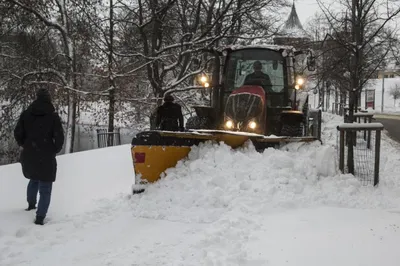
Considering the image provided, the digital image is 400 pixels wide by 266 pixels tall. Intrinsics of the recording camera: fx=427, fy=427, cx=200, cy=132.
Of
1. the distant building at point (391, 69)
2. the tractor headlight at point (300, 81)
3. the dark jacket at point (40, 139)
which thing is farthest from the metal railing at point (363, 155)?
the dark jacket at point (40, 139)

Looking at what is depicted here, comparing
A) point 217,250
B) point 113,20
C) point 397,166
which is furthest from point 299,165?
point 113,20

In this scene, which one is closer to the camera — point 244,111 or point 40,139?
point 40,139

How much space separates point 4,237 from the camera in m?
4.78

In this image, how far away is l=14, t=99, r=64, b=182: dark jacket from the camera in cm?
550

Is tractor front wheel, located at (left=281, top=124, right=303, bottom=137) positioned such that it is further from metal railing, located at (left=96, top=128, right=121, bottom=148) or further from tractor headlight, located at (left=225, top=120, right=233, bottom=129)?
metal railing, located at (left=96, top=128, right=121, bottom=148)

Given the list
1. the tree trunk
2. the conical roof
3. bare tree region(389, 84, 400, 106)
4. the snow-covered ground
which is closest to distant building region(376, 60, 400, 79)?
the conical roof

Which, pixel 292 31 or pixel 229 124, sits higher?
pixel 292 31

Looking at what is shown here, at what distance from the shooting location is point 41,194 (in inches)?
214

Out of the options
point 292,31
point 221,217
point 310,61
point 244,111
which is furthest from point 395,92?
point 221,217

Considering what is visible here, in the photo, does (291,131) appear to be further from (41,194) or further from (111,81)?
(111,81)

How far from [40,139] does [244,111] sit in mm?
3548

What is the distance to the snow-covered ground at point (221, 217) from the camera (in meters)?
4.11

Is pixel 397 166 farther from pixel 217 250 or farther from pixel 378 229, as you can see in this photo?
pixel 217 250

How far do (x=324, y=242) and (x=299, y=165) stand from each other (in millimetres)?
2122
